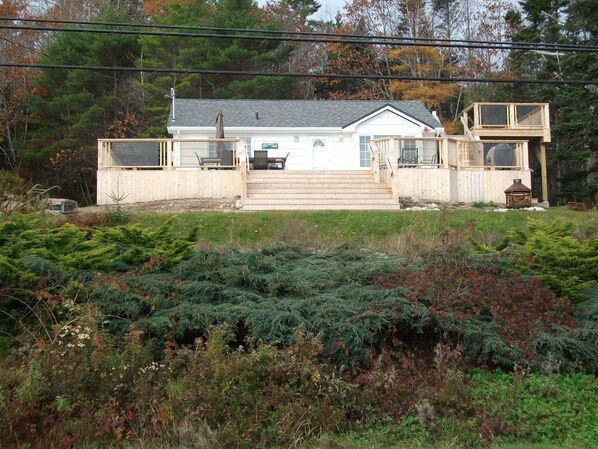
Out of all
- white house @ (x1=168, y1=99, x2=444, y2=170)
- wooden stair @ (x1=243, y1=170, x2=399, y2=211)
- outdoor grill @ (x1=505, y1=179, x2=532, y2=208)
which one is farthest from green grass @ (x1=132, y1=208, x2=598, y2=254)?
white house @ (x1=168, y1=99, x2=444, y2=170)

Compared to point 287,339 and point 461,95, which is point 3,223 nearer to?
point 287,339

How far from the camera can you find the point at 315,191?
61.6 ft

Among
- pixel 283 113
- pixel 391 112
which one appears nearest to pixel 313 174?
pixel 391 112

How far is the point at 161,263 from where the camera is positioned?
8.68 meters

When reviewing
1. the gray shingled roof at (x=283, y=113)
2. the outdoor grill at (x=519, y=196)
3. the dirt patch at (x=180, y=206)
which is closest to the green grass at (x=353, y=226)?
the outdoor grill at (x=519, y=196)

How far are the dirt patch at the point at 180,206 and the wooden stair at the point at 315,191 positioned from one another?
679 mm

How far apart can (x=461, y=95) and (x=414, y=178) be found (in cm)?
1959

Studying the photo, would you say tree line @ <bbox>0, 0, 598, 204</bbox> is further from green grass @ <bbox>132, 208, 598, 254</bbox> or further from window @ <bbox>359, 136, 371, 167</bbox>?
green grass @ <bbox>132, 208, 598, 254</bbox>

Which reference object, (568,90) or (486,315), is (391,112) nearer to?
(568,90)

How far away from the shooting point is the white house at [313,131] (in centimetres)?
2534

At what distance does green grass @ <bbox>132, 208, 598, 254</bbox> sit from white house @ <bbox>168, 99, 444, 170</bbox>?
9787 millimetres

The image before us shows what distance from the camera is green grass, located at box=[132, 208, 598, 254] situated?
39.2 ft

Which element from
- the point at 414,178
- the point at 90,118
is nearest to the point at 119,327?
the point at 414,178

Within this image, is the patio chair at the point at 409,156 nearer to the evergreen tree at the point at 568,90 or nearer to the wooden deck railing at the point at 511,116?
the wooden deck railing at the point at 511,116
